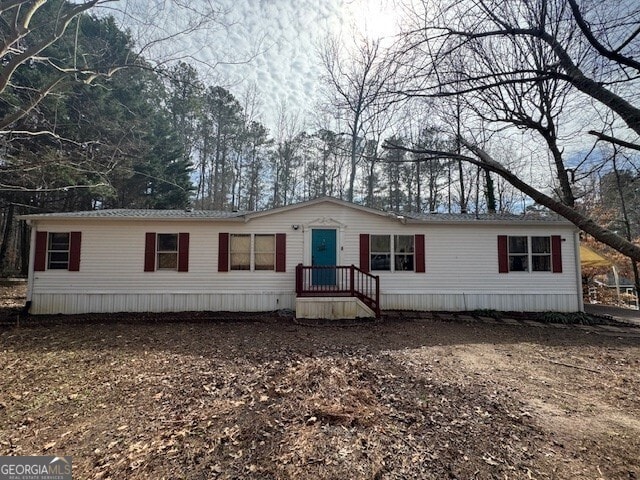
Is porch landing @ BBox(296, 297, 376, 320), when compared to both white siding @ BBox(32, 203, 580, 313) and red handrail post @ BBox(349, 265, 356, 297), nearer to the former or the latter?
red handrail post @ BBox(349, 265, 356, 297)

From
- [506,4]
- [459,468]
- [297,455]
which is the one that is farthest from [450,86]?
[297,455]

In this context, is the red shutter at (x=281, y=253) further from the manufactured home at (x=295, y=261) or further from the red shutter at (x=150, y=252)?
the red shutter at (x=150, y=252)

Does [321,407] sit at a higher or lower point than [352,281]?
lower

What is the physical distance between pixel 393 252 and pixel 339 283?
209 centimetres

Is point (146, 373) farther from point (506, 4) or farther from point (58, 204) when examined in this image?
point (58, 204)

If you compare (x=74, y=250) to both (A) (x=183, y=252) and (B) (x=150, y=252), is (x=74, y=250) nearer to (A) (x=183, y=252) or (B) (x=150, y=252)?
(B) (x=150, y=252)

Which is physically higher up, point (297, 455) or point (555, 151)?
point (555, 151)

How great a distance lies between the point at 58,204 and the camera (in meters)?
17.2

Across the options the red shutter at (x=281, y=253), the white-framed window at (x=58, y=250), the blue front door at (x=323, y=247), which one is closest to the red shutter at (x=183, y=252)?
the red shutter at (x=281, y=253)

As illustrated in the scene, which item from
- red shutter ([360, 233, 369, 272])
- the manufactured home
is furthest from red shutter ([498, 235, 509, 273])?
red shutter ([360, 233, 369, 272])

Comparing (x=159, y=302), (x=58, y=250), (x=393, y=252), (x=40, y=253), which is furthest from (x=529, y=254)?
(x=40, y=253)

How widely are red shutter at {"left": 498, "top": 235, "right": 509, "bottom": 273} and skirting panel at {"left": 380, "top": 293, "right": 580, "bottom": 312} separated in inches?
34.7

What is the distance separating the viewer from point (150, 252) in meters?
9.32

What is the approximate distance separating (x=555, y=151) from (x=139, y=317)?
10.3 meters
